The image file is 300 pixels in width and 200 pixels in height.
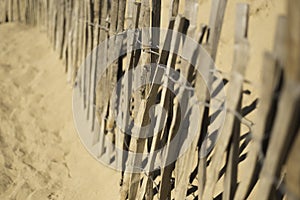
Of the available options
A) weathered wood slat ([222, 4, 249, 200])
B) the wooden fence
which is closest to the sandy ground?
the wooden fence

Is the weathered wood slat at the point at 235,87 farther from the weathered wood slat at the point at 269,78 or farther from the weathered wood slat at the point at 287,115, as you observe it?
the weathered wood slat at the point at 287,115

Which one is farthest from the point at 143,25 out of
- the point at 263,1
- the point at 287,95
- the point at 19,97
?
the point at 19,97

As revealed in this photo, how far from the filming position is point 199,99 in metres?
2.23

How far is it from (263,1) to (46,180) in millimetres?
2978

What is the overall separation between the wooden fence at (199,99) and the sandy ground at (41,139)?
0.85ft

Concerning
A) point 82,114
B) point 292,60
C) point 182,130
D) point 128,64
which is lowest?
point 82,114

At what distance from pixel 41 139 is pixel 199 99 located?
2596 mm

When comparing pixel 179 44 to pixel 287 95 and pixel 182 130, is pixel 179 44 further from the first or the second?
pixel 287 95

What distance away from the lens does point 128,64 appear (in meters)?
3.18

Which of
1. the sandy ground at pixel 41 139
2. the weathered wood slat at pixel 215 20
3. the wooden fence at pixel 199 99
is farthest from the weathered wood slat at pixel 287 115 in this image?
the sandy ground at pixel 41 139

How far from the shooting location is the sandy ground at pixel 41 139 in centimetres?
363

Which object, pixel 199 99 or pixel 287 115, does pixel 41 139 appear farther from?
pixel 287 115

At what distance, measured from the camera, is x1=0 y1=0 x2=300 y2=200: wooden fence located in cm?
157

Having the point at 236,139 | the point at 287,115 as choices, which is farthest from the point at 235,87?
the point at 287,115
